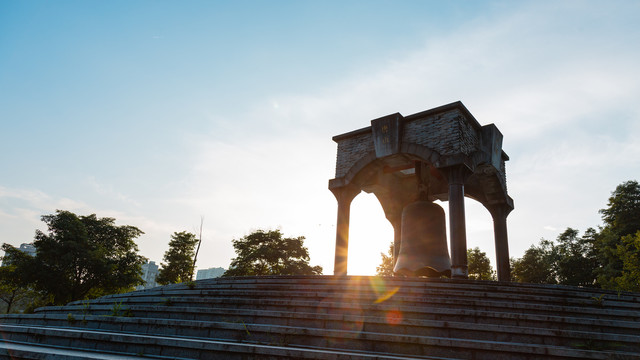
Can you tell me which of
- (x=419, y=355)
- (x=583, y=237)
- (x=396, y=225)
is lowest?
(x=419, y=355)

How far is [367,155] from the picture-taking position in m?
14.3

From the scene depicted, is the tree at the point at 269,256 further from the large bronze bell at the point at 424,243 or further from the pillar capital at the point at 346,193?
the large bronze bell at the point at 424,243

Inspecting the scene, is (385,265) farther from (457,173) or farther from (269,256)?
(457,173)

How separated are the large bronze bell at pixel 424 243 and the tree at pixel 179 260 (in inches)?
1246

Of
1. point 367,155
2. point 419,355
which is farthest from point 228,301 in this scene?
point 367,155

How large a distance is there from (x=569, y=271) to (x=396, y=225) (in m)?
30.7

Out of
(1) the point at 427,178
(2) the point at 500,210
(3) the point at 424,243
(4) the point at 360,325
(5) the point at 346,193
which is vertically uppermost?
(1) the point at 427,178

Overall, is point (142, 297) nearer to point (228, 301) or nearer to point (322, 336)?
point (228, 301)

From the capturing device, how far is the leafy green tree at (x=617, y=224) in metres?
28.3

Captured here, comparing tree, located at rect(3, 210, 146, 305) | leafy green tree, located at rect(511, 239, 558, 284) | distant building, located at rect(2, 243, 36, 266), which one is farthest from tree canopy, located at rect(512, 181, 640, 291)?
distant building, located at rect(2, 243, 36, 266)

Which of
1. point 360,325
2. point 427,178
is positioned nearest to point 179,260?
point 427,178

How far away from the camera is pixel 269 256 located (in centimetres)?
3462

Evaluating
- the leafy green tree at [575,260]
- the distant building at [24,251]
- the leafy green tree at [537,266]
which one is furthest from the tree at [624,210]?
the distant building at [24,251]

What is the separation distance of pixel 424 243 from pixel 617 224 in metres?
30.6
